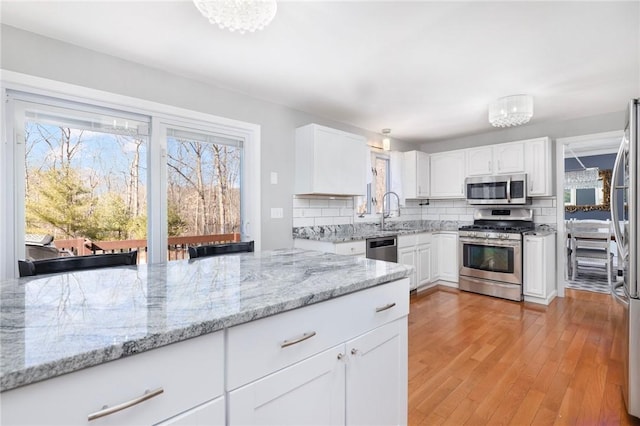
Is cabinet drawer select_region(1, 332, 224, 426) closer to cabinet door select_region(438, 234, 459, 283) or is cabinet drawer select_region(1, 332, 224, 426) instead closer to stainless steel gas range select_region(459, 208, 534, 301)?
stainless steel gas range select_region(459, 208, 534, 301)

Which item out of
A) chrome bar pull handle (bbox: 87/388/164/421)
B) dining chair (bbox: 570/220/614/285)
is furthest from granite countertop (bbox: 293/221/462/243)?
chrome bar pull handle (bbox: 87/388/164/421)

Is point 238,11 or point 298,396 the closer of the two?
point 298,396

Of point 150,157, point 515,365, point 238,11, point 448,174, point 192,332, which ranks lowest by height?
point 515,365

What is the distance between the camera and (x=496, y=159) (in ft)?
14.1

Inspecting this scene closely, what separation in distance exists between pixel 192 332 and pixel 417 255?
3.83 metres

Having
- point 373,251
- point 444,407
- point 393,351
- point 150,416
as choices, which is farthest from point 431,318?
point 150,416

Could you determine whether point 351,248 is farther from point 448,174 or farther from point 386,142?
point 448,174

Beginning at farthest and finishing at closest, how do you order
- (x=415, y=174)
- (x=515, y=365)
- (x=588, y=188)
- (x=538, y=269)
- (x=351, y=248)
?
(x=588, y=188) → (x=415, y=174) → (x=538, y=269) → (x=351, y=248) → (x=515, y=365)

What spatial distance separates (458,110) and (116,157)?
344 cm

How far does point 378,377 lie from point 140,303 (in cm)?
93

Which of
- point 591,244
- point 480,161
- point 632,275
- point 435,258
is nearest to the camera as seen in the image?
point 632,275

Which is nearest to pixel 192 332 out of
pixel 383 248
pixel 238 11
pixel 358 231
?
pixel 238 11

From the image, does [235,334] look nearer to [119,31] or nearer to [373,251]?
[119,31]

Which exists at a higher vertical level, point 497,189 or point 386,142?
point 386,142
